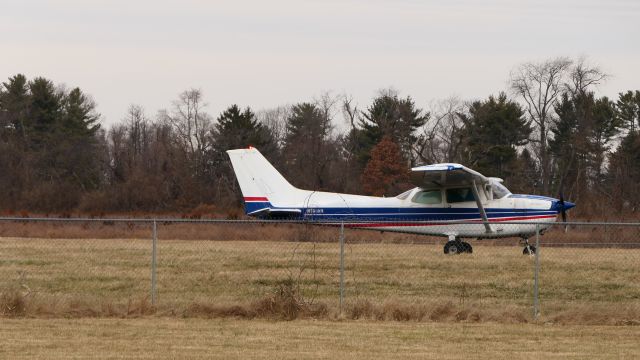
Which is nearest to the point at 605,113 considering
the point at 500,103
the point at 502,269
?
the point at 500,103

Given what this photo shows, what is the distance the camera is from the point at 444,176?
28406 millimetres

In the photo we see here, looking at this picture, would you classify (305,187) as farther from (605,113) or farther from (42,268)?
(42,268)

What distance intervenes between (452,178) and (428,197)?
3.65ft

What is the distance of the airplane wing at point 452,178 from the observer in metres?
27.6

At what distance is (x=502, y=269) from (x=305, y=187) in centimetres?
4055

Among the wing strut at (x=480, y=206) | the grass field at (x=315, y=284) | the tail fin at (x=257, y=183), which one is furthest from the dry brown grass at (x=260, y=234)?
the grass field at (x=315, y=284)

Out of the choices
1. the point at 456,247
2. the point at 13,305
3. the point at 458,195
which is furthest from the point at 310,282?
the point at 458,195

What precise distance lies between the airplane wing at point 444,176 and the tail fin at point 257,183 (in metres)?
4.14

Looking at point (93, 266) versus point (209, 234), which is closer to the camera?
point (93, 266)

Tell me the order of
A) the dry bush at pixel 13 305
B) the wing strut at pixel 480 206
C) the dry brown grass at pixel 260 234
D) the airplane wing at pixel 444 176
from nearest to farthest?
the dry bush at pixel 13 305 → the airplane wing at pixel 444 176 → the wing strut at pixel 480 206 → the dry brown grass at pixel 260 234

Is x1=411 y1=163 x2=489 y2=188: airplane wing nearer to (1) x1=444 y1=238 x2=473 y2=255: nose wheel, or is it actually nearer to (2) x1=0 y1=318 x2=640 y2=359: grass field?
(1) x1=444 y1=238 x2=473 y2=255: nose wheel

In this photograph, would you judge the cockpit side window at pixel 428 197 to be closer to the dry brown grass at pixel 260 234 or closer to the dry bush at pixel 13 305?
the dry brown grass at pixel 260 234

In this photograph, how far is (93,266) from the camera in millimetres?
20938

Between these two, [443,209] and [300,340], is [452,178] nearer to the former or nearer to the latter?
[443,209]
